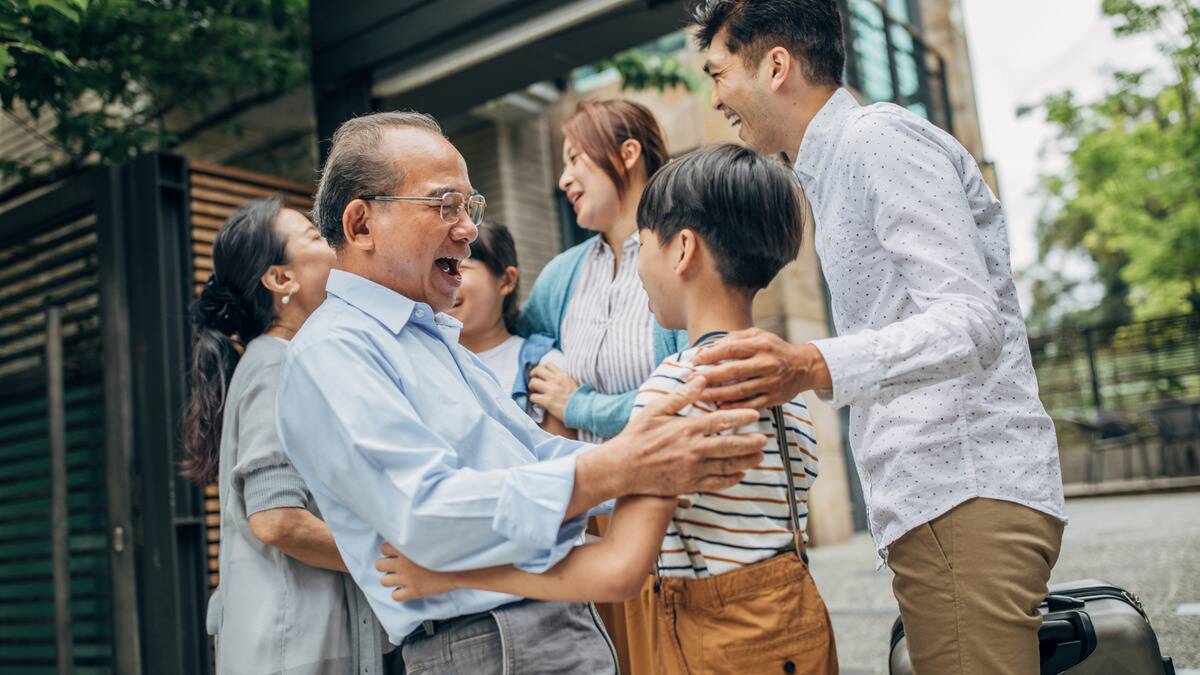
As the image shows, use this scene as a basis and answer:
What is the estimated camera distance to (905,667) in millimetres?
2133

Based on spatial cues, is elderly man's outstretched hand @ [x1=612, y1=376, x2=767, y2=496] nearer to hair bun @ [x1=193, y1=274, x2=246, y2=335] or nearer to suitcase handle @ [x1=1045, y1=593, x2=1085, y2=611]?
suitcase handle @ [x1=1045, y1=593, x2=1085, y2=611]

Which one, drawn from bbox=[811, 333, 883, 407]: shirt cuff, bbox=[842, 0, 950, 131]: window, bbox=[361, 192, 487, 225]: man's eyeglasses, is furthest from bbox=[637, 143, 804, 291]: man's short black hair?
bbox=[842, 0, 950, 131]: window

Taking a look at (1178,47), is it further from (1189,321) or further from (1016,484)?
(1016,484)

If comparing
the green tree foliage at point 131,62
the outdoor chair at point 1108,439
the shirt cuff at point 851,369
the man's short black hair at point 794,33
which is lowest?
the outdoor chair at point 1108,439

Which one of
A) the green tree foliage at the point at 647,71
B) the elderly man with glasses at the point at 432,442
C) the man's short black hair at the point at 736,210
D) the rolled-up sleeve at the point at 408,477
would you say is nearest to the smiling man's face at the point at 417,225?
the elderly man with glasses at the point at 432,442

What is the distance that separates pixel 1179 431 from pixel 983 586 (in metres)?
13.1

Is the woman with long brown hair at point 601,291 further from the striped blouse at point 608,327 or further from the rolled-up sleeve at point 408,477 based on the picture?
the rolled-up sleeve at point 408,477

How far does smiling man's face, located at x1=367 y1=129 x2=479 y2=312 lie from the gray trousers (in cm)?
60

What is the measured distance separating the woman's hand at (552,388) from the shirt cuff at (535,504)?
1247 mm

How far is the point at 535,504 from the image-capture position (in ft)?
4.63

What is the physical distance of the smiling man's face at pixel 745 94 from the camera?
216 centimetres

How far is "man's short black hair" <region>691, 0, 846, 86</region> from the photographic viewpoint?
2135 millimetres

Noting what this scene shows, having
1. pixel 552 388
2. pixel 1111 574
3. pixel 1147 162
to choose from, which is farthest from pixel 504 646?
pixel 1147 162

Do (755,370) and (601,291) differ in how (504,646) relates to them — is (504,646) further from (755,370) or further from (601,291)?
(601,291)
